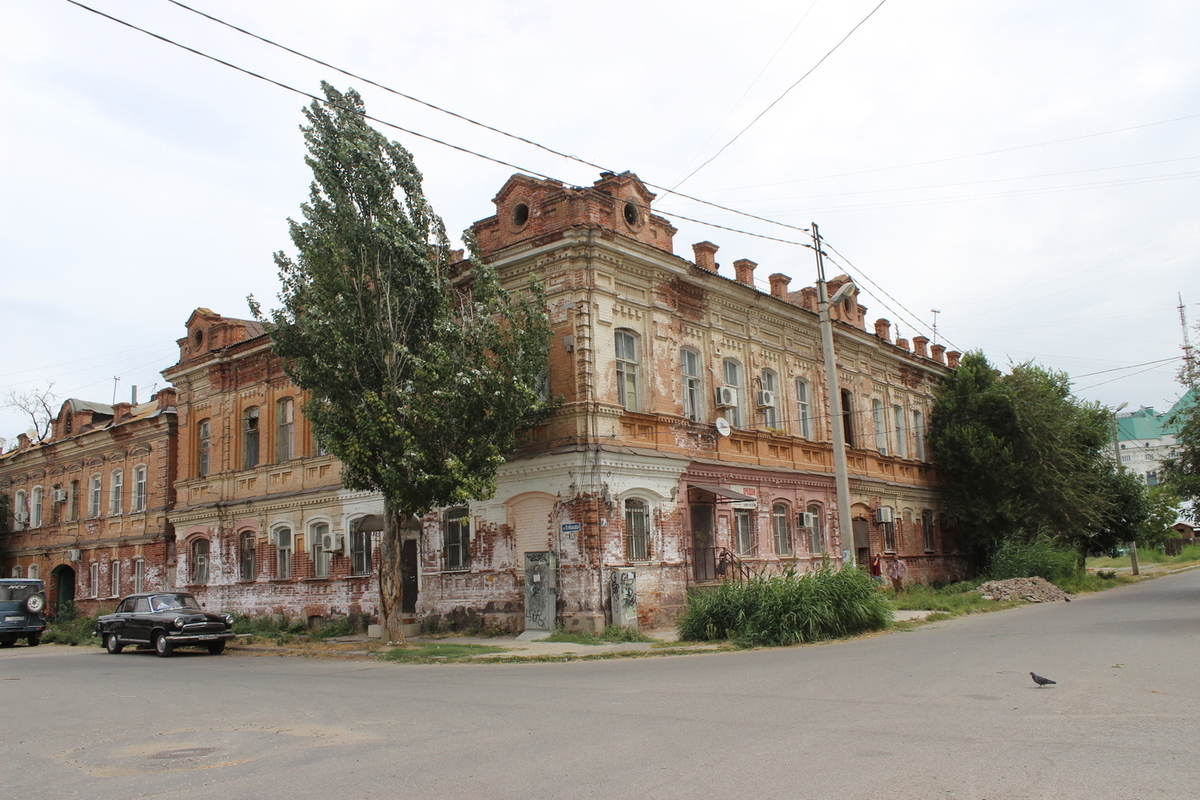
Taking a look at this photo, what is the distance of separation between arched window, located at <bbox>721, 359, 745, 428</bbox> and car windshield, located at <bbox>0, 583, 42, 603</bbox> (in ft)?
70.1

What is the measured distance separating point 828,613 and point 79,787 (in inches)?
490

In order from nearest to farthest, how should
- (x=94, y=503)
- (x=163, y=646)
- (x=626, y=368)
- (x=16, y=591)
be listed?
(x=163, y=646)
(x=626, y=368)
(x=16, y=591)
(x=94, y=503)

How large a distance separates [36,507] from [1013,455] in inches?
1570

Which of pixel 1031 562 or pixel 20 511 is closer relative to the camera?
pixel 1031 562

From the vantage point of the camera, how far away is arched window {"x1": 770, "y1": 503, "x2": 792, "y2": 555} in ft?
79.8

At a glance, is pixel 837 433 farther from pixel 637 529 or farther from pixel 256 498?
pixel 256 498

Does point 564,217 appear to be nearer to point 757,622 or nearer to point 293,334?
point 293,334

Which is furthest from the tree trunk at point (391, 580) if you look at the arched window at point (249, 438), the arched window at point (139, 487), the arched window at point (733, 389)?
the arched window at point (139, 487)

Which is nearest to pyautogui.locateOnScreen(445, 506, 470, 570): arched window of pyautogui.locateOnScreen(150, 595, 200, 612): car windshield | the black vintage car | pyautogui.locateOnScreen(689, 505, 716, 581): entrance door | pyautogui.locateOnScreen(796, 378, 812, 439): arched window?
the black vintage car

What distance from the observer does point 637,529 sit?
1994 cm

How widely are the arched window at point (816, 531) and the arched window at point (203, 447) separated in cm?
1955

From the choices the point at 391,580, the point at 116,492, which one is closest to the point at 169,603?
the point at 391,580

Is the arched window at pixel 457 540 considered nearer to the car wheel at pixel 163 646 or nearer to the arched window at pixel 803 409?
the car wheel at pixel 163 646

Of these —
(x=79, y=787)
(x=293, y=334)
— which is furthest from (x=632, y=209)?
(x=79, y=787)
